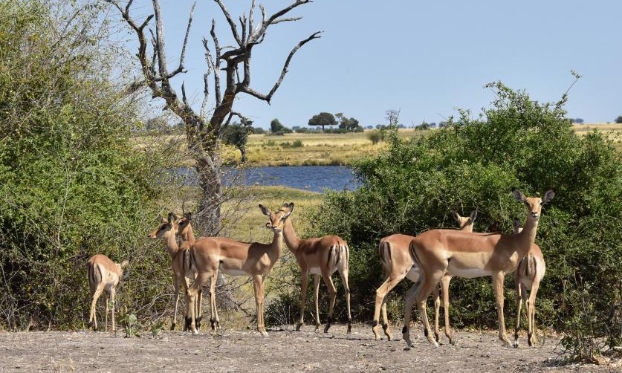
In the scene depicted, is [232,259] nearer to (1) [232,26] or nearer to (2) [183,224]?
(2) [183,224]

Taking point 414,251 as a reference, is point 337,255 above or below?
below

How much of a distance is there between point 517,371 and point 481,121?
767cm

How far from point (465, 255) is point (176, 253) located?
13.4ft

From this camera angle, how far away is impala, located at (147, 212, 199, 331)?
13.0m

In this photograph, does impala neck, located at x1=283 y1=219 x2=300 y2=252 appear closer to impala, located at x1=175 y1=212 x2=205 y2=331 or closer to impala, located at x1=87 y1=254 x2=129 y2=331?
impala, located at x1=175 y1=212 x2=205 y2=331

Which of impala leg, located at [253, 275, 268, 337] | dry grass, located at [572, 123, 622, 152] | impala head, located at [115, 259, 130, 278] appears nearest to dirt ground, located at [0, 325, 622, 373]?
impala leg, located at [253, 275, 268, 337]

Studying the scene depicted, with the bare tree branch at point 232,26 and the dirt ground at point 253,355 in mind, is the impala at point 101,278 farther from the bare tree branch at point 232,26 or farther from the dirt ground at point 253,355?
the bare tree branch at point 232,26

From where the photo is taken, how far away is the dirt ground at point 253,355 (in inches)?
375

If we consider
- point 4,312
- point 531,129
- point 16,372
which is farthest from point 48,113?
point 531,129

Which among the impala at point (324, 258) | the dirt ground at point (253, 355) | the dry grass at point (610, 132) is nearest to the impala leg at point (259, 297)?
the dirt ground at point (253, 355)

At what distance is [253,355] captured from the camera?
1046 centimetres

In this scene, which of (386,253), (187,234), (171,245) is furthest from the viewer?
(187,234)

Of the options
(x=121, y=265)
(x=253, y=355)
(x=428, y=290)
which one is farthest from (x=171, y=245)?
(x=428, y=290)

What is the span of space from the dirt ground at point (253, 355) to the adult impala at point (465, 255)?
0.59 metres
